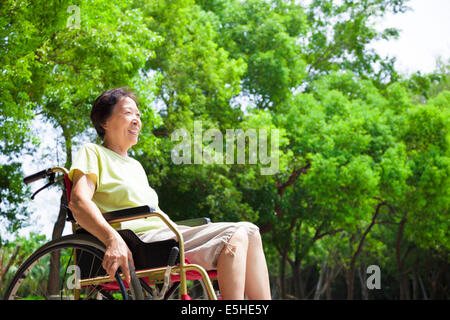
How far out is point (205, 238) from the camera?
2.69m

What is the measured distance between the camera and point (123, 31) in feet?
31.8

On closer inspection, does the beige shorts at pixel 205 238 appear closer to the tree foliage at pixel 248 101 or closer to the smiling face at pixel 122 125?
the smiling face at pixel 122 125

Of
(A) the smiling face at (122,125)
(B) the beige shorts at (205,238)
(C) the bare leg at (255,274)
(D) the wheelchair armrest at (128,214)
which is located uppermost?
(A) the smiling face at (122,125)

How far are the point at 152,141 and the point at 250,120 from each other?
10.9 ft

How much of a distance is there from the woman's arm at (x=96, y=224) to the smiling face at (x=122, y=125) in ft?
1.32

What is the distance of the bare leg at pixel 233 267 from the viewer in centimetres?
248

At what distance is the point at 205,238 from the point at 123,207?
479 millimetres

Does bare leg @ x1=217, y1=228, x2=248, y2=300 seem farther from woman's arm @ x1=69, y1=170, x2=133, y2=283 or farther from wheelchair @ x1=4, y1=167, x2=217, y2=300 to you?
woman's arm @ x1=69, y1=170, x2=133, y2=283

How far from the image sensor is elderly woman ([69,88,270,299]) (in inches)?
98.9

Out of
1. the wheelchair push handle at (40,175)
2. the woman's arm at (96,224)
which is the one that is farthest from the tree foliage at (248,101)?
the woman's arm at (96,224)

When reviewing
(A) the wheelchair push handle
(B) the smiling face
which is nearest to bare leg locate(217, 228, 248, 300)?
(B) the smiling face

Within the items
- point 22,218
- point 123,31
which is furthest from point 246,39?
point 22,218

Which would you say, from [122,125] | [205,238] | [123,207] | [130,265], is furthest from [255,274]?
[122,125]

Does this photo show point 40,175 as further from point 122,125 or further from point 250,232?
point 250,232
